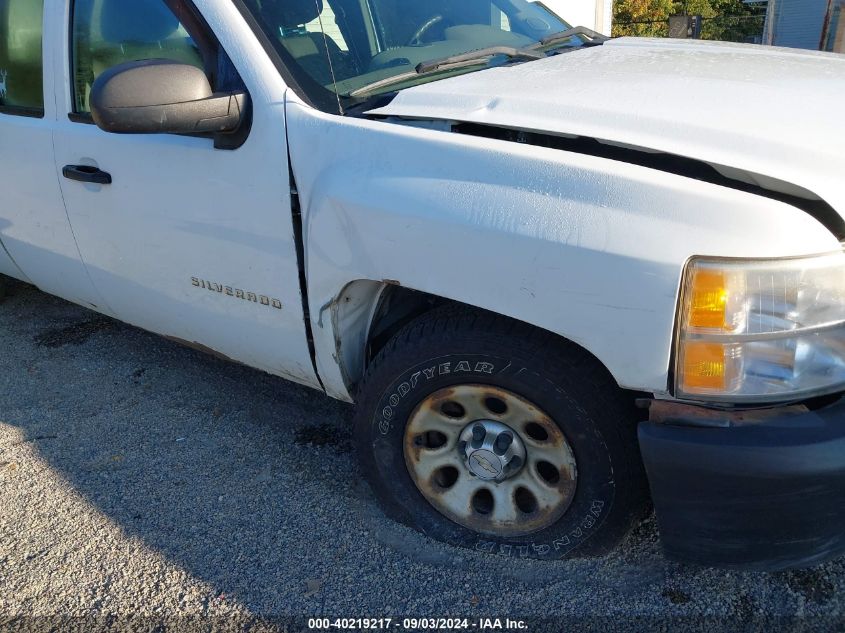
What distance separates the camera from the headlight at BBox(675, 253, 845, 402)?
63.6 inches

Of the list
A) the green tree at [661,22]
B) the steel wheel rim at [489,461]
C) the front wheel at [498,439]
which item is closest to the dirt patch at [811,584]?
the front wheel at [498,439]

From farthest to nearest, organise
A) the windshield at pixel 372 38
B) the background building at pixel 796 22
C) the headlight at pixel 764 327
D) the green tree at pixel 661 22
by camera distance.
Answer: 1. the green tree at pixel 661 22
2. the background building at pixel 796 22
3. the windshield at pixel 372 38
4. the headlight at pixel 764 327

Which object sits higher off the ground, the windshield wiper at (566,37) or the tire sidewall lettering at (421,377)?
the windshield wiper at (566,37)

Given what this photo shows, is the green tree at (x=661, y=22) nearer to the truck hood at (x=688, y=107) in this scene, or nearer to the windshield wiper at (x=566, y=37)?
the windshield wiper at (x=566, y=37)

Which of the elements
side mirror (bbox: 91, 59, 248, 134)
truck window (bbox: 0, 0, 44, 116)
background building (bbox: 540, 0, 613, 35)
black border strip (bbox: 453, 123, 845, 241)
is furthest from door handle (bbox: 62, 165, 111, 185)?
background building (bbox: 540, 0, 613, 35)

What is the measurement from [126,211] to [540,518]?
176 centimetres

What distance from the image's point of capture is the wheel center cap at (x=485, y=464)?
218cm

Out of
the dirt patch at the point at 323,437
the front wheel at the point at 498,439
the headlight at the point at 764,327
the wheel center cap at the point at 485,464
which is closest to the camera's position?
the headlight at the point at 764,327

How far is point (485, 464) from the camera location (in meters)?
2.21

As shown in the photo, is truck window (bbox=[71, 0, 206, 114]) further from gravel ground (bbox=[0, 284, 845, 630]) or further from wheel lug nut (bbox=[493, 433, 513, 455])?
wheel lug nut (bbox=[493, 433, 513, 455])

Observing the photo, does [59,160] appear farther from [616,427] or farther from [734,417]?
[734,417]

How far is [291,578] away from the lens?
231 cm

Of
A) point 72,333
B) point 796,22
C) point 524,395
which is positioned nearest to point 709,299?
point 524,395

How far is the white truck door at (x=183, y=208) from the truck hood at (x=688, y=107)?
0.47 meters
